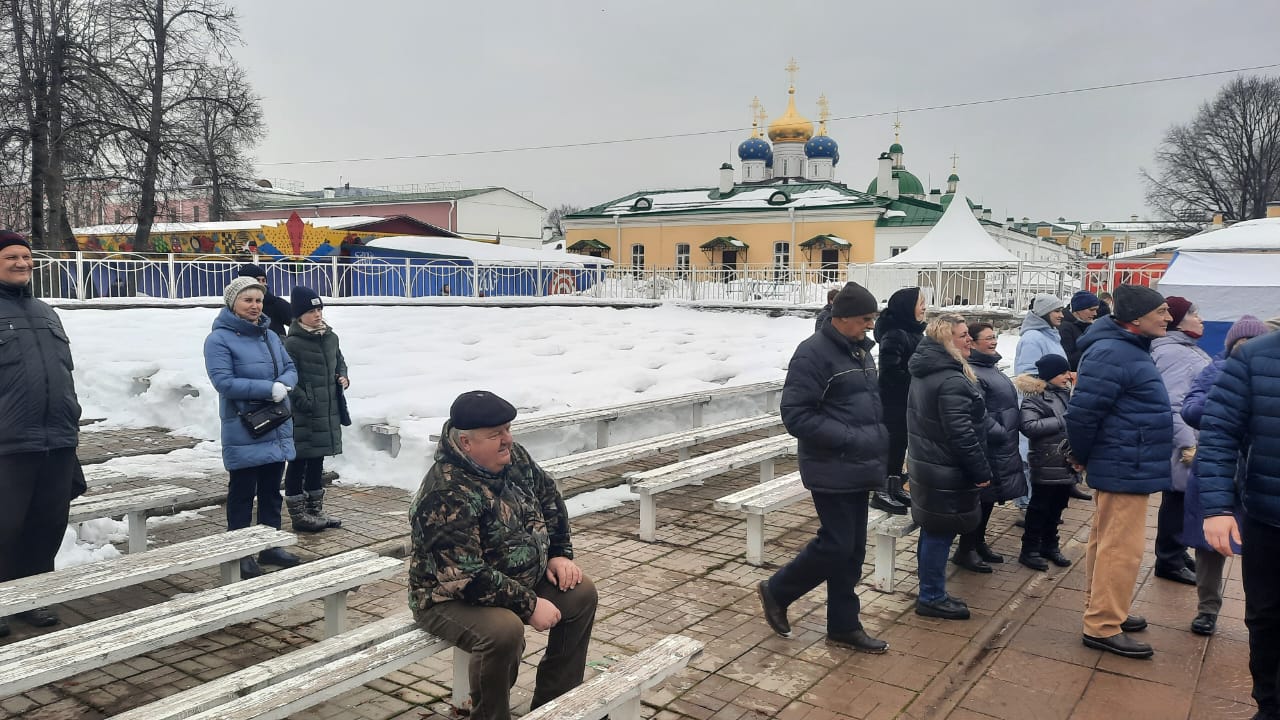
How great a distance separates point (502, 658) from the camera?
2.86m

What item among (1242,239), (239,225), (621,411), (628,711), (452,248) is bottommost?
(628,711)

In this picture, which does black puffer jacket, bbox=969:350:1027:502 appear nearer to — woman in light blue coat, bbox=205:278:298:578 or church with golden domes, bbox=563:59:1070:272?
woman in light blue coat, bbox=205:278:298:578

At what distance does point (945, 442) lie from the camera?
427 centimetres

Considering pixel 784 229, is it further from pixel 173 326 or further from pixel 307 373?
pixel 307 373

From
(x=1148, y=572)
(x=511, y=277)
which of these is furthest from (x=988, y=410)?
(x=511, y=277)

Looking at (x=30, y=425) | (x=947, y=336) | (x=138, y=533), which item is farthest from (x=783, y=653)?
(x=138, y=533)

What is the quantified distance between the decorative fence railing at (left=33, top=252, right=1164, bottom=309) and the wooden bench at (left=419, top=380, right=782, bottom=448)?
8.03 metres

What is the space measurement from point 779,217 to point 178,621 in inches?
1669

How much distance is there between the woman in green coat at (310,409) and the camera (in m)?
5.67

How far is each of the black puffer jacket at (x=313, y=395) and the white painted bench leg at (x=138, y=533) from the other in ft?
3.25

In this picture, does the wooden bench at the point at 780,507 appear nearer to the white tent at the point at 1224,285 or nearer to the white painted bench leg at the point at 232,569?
the white painted bench leg at the point at 232,569


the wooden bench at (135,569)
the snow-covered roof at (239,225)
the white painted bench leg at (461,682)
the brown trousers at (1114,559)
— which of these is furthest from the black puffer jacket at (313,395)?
the snow-covered roof at (239,225)

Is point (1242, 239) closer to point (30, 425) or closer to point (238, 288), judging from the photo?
point (238, 288)

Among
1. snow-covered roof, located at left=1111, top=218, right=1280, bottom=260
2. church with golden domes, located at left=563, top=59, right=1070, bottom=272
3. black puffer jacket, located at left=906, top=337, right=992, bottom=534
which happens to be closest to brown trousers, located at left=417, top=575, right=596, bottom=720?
black puffer jacket, located at left=906, top=337, right=992, bottom=534
